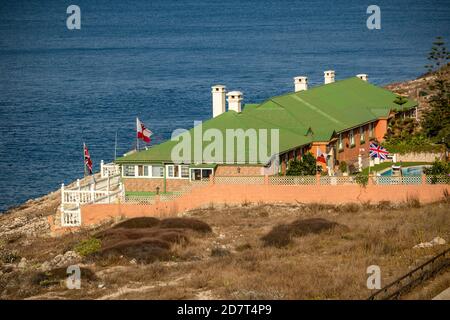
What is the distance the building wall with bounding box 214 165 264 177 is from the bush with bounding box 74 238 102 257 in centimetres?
1138

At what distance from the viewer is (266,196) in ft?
172

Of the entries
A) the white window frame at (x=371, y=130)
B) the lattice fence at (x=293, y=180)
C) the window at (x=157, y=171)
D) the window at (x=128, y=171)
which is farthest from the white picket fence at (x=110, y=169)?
the white window frame at (x=371, y=130)

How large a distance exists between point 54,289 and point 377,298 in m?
11.1

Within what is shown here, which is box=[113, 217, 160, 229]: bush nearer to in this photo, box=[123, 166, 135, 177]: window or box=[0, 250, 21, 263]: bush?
box=[0, 250, 21, 263]: bush

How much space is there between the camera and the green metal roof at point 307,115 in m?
58.9

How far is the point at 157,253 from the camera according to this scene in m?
42.3

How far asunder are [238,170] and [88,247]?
13.4m

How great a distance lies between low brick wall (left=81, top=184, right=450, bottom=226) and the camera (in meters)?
50.4

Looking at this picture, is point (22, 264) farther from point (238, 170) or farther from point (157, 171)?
point (238, 170)

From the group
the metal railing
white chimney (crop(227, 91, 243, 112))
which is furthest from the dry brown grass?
white chimney (crop(227, 91, 243, 112))

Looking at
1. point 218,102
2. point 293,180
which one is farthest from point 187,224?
point 218,102

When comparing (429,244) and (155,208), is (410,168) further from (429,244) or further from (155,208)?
(429,244)

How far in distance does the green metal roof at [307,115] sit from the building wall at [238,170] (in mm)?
611

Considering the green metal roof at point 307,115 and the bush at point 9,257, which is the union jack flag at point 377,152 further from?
the bush at point 9,257
